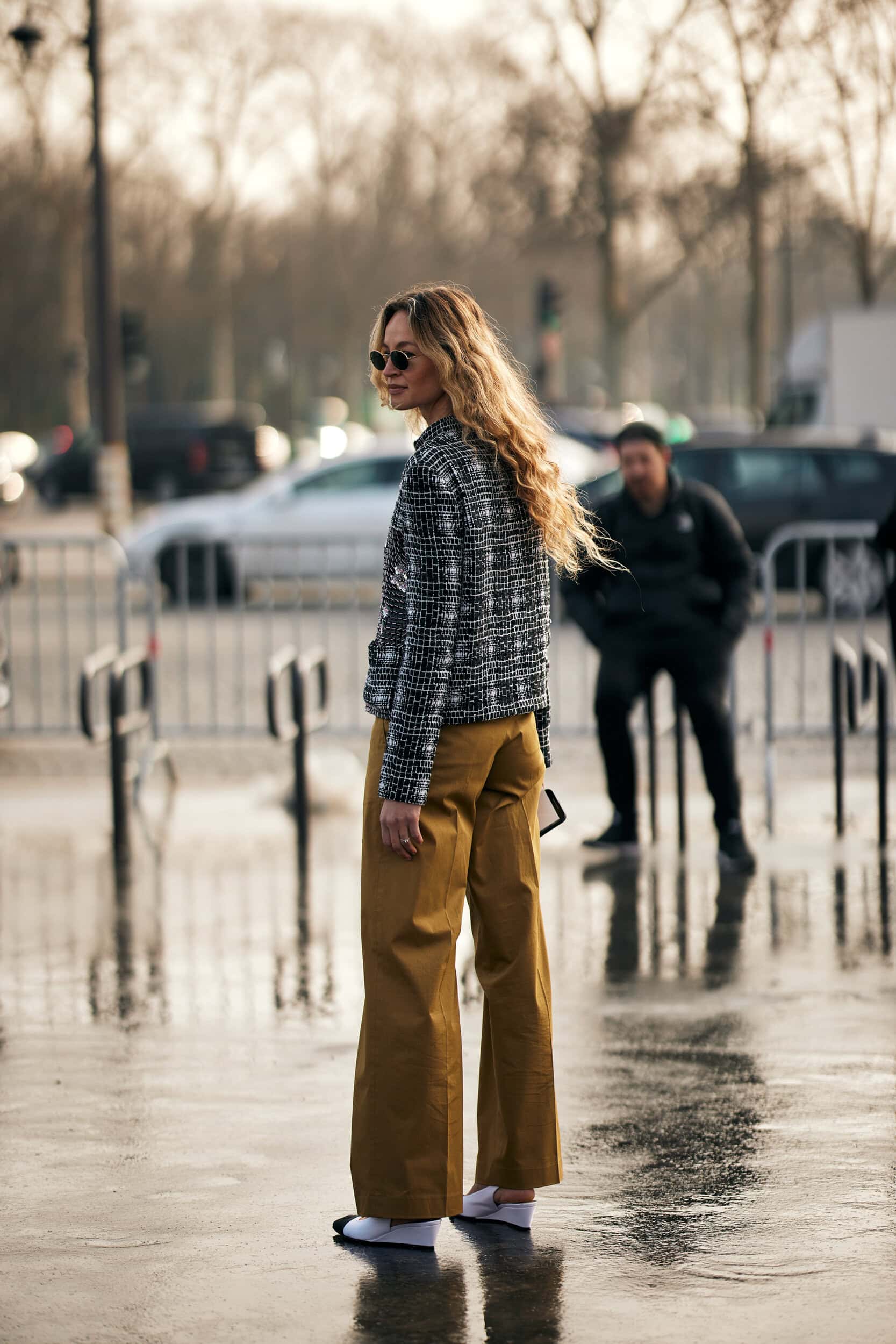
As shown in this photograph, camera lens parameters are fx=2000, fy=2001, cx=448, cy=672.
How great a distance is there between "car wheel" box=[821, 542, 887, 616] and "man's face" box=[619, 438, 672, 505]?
109cm

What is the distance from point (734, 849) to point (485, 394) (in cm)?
416

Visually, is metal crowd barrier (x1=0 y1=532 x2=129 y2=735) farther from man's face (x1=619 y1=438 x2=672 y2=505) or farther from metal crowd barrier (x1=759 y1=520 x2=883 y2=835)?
metal crowd barrier (x1=759 y1=520 x2=883 y2=835)

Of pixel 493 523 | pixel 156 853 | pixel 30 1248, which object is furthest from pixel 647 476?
pixel 30 1248

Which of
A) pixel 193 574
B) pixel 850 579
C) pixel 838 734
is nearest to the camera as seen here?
pixel 838 734

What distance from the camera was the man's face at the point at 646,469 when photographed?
7641mm

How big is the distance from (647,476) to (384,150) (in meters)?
60.7

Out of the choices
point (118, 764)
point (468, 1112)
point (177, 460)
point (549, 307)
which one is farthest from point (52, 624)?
point (177, 460)

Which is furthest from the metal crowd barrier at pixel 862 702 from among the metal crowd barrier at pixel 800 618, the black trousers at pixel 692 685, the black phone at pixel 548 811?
the black phone at pixel 548 811

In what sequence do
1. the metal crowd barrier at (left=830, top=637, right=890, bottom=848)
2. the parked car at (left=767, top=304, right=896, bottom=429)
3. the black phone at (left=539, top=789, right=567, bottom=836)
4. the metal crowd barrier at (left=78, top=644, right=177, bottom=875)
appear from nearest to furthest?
the black phone at (left=539, top=789, right=567, bottom=836) → the metal crowd barrier at (left=830, top=637, right=890, bottom=848) → the metal crowd barrier at (left=78, top=644, right=177, bottom=875) → the parked car at (left=767, top=304, right=896, bottom=429)

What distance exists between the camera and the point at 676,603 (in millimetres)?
7742

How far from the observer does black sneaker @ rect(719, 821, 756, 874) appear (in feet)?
25.7

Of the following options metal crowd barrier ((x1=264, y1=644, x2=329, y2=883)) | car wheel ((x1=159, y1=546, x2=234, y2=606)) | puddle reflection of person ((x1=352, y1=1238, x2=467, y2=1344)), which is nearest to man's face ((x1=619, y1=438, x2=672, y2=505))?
metal crowd barrier ((x1=264, y1=644, x2=329, y2=883))

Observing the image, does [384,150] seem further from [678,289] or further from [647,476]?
[647,476]

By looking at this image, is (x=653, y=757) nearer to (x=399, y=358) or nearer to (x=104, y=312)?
(x=399, y=358)
